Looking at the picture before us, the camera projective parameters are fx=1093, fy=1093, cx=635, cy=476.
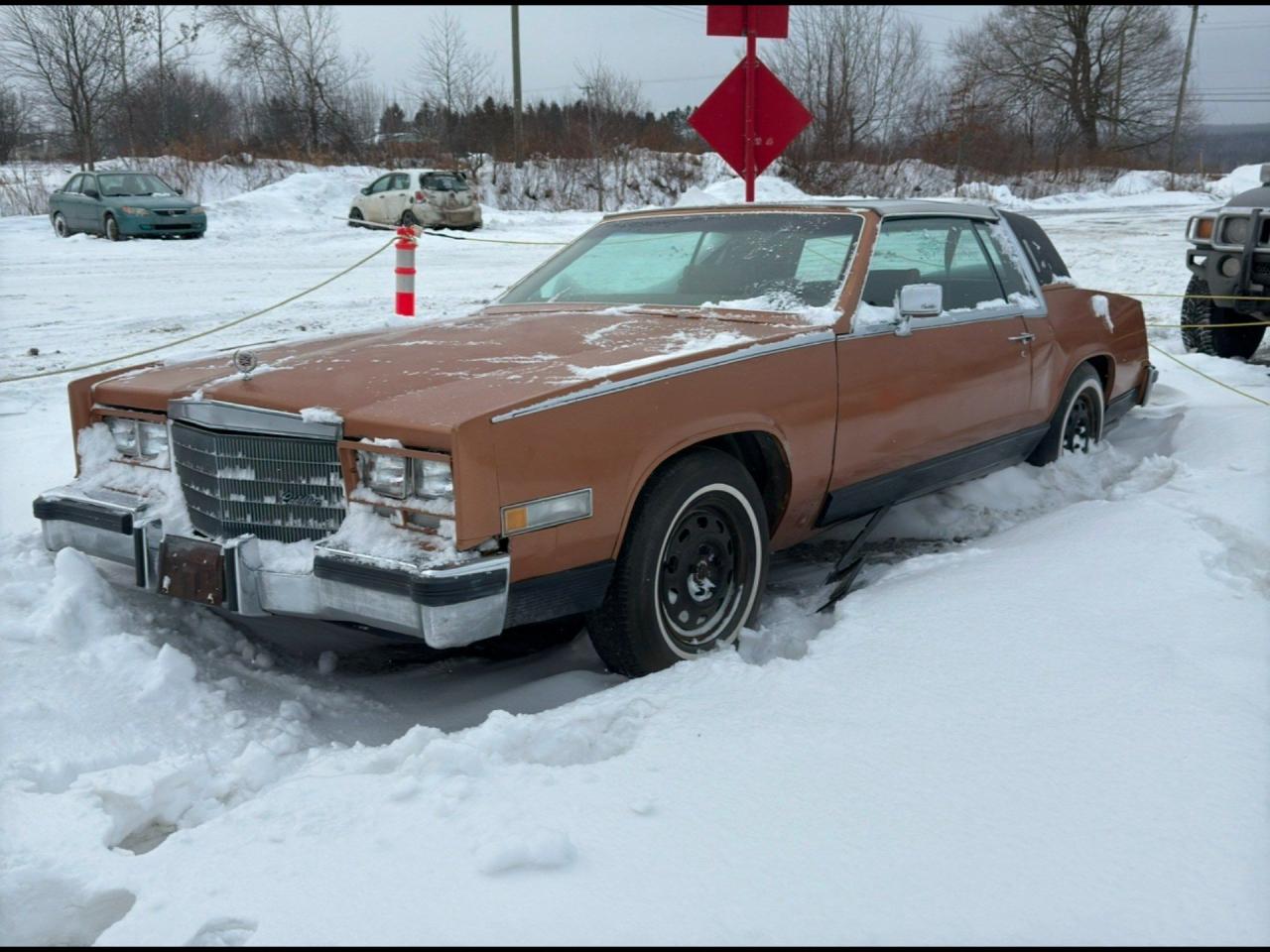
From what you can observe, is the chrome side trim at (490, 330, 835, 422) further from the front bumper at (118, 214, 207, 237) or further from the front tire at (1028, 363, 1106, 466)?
the front bumper at (118, 214, 207, 237)

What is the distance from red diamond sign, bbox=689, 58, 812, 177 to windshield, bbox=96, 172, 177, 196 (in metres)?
13.8

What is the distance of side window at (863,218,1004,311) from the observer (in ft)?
13.9

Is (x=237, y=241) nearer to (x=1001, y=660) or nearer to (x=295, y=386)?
(x=295, y=386)

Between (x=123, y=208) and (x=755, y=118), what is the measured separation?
1354 cm

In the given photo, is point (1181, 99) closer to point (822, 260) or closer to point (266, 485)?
point (822, 260)

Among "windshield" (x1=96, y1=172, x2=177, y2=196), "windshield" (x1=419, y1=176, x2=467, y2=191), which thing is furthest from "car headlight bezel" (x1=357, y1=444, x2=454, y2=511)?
"windshield" (x1=419, y1=176, x2=467, y2=191)

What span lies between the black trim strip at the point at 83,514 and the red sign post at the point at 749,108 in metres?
5.24

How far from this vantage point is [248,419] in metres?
3.18

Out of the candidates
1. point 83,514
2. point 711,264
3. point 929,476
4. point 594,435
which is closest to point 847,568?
point 929,476

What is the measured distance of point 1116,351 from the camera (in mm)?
5723

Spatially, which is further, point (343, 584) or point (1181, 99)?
point (1181, 99)

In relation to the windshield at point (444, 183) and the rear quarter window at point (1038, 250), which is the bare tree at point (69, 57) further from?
the rear quarter window at point (1038, 250)

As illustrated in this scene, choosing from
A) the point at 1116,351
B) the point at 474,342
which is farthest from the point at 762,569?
the point at 1116,351

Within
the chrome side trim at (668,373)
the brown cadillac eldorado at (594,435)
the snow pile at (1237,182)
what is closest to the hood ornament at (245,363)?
the brown cadillac eldorado at (594,435)
